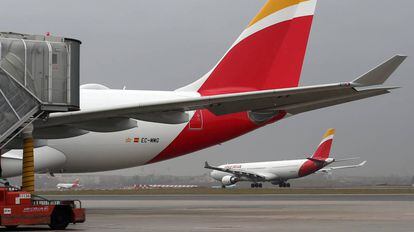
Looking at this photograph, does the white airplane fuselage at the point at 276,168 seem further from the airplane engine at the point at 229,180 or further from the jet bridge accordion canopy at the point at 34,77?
the jet bridge accordion canopy at the point at 34,77

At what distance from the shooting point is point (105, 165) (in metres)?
29.4

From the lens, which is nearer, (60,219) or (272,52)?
(60,219)

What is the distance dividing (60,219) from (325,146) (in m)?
74.9

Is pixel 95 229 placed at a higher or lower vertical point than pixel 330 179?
lower

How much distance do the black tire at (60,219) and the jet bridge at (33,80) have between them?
2.42 meters

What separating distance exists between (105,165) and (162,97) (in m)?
3.69

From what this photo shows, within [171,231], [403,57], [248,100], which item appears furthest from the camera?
[248,100]

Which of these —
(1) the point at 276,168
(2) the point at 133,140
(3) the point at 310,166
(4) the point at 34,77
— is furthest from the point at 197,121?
(1) the point at 276,168

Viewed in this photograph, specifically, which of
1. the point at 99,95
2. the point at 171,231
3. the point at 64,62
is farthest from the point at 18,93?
the point at 99,95

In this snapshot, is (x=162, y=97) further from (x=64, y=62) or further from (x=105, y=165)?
(x=64, y=62)

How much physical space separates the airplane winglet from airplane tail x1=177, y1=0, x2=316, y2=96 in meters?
9.91

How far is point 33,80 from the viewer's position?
19219 mm

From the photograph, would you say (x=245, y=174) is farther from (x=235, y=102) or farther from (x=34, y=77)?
(x=34, y=77)

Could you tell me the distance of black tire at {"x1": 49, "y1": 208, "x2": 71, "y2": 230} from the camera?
1861 cm
